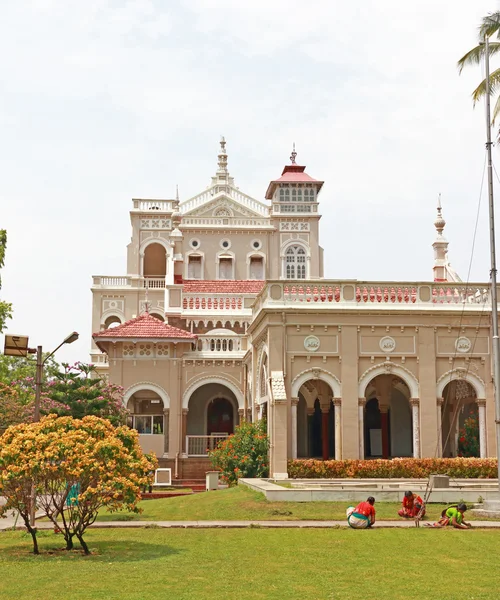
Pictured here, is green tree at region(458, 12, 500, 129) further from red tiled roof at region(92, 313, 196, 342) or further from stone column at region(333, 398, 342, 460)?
red tiled roof at region(92, 313, 196, 342)

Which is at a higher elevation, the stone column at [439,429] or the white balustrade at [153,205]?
the white balustrade at [153,205]

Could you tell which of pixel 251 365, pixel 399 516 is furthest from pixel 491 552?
pixel 251 365

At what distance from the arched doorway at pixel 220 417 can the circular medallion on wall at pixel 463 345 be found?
51.5ft

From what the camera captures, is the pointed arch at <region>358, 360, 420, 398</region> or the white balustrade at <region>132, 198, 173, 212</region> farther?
the white balustrade at <region>132, 198, 173, 212</region>

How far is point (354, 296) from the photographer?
28219 mm

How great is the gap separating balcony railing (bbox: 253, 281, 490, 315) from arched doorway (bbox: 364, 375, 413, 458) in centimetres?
488

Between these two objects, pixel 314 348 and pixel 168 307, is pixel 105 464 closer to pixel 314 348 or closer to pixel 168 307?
pixel 314 348

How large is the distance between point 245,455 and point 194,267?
1057 inches

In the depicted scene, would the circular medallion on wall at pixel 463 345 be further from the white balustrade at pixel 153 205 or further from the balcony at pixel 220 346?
the white balustrade at pixel 153 205

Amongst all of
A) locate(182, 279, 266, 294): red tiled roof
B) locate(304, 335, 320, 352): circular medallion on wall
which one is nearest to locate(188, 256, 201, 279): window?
locate(182, 279, 266, 294): red tiled roof

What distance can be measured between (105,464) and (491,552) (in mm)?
6559

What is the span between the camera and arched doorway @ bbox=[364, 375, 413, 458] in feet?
107

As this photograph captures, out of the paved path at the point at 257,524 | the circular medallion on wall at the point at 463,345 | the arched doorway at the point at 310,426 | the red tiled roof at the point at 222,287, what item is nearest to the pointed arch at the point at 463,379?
the circular medallion on wall at the point at 463,345

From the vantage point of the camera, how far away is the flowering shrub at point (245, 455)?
92.5ft
